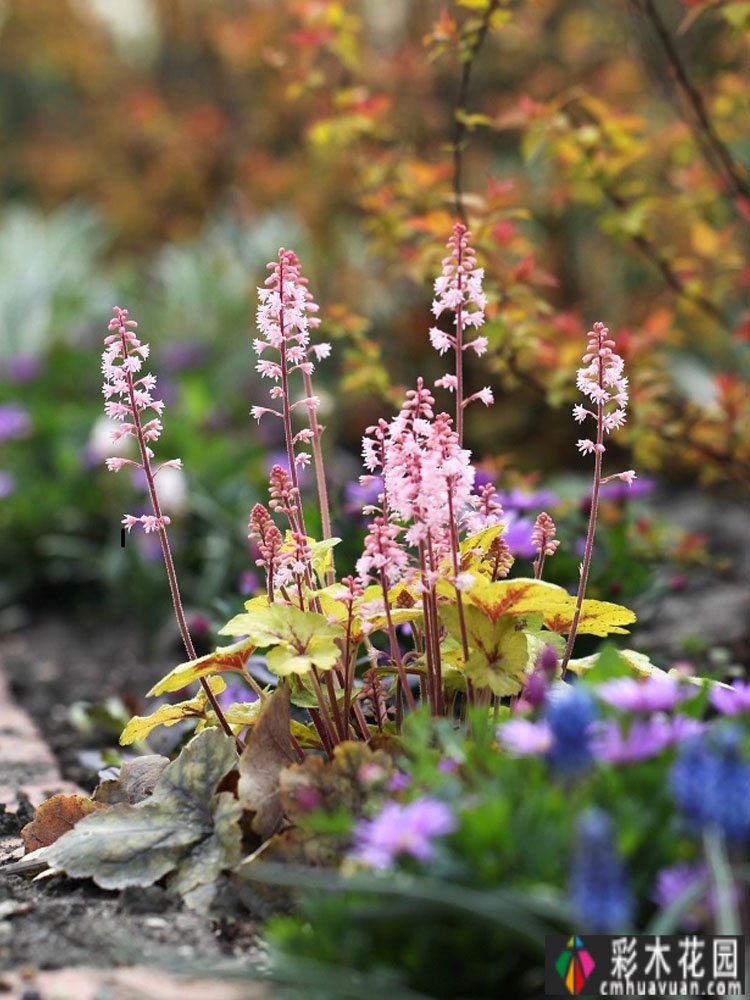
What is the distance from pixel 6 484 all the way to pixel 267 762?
3.29 metres

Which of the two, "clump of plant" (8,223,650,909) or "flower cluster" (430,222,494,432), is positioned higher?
"flower cluster" (430,222,494,432)

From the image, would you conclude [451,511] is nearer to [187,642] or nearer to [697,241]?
[187,642]

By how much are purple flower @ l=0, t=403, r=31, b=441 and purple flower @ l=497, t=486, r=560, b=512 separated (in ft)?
8.51

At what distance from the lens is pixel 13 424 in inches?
201

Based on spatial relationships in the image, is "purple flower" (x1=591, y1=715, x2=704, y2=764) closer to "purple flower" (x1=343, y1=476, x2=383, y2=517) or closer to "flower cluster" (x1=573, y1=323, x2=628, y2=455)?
"flower cluster" (x1=573, y1=323, x2=628, y2=455)

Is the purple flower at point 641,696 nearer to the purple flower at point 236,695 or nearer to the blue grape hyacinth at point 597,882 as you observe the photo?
the blue grape hyacinth at point 597,882

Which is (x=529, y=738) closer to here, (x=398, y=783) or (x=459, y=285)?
(x=398, y=783)

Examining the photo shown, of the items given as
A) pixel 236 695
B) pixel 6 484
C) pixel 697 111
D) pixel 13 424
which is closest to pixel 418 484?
pixel 236 695

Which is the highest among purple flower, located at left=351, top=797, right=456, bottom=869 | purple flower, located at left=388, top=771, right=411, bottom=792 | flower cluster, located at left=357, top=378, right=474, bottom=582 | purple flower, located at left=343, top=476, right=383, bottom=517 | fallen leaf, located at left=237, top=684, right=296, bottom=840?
flower cluster, located at left=357, top=378, right=474, bottom=582

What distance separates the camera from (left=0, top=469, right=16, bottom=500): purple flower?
4832mm

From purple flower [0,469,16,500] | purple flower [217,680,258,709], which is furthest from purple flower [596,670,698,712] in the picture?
purple flower [0,469,16,500]

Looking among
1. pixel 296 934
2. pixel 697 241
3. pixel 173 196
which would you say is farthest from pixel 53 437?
pixel 173 196

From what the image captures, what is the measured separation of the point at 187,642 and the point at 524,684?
0.56 meters

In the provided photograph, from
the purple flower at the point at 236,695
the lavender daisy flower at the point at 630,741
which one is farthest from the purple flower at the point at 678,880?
the purple flower at the point at 236,695
